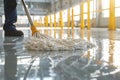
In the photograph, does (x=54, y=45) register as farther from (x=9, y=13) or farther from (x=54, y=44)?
(x=9, y=13)

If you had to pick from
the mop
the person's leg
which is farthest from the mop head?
the person's leg

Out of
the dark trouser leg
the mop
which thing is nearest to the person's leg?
the dark trouser leg

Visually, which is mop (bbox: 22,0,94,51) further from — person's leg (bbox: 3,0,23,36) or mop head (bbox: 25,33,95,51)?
person's leg (bbox: 3,0,23,36)

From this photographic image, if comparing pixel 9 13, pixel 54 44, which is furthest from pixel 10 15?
pixel 54 44

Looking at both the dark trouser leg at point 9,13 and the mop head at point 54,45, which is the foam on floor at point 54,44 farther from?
the dark trouser leg at point 9,13

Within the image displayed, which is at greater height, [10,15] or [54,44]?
[10,15]

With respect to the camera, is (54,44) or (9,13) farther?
(9,13)

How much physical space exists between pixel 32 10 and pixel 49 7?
1870 millimetres

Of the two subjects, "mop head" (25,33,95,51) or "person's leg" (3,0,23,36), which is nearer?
"mop head" (25,33,95,51)

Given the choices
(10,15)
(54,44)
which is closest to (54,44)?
(54,44)

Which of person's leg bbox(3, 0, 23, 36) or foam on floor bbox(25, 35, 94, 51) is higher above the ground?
person's leg bbox(3, 0, 23, 36)

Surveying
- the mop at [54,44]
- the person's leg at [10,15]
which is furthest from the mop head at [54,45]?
the person's leg at [10,15]

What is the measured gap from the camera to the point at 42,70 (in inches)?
39.1

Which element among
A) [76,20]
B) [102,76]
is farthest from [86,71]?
[76,20]
